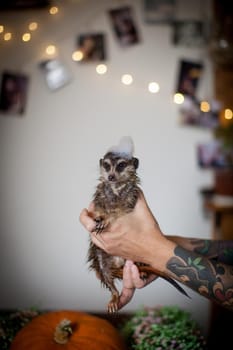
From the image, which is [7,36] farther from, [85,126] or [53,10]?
[85,126]

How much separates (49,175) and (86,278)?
25 centimetres

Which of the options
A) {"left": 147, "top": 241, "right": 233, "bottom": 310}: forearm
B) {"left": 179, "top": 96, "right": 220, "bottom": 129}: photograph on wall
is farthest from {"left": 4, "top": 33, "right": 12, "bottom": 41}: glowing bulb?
{"left": 147, "top": 241, "right": 233, "bottom": 310}: forearm

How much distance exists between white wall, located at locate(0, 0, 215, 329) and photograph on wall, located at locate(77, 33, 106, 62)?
2 cm

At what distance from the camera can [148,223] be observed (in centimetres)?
65

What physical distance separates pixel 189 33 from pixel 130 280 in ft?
Answer: 2.41

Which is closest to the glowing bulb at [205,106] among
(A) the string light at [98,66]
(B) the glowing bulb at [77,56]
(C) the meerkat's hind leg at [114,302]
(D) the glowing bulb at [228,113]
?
(A) the string light at [98,66]

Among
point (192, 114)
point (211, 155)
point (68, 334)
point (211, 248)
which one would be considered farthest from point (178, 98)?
point (68, 334)

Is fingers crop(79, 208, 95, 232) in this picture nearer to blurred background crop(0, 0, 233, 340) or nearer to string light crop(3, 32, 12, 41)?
blurred background crop(0, 0, 233, 340)

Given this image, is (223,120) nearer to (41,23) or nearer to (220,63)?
(220,63)

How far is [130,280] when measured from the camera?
649 mm

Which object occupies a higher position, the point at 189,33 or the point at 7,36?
the point at 189,33

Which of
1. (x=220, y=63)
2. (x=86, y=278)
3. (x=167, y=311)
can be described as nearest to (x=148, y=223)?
(x=86, y=278)

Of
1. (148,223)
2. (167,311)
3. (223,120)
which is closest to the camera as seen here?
(148,223)

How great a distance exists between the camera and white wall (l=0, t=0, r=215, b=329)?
79cm
